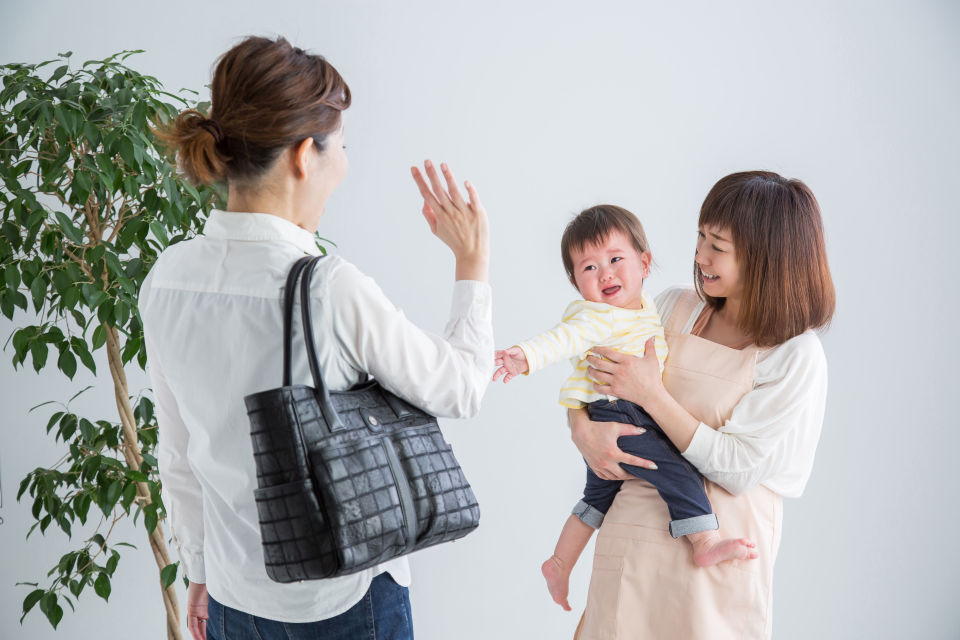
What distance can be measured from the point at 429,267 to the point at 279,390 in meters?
1.80

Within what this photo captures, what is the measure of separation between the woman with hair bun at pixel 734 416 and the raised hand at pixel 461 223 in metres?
0.48

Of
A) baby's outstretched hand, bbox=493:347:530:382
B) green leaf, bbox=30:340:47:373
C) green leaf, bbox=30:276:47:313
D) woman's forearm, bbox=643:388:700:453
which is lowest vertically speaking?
woman's forearm, bbox=643:388:700:453

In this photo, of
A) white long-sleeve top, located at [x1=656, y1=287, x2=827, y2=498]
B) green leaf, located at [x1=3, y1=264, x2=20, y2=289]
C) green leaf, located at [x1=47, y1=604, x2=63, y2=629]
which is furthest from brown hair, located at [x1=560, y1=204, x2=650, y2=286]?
green leaf, located at [x1=47, y1=604, x2=63, y2=629]

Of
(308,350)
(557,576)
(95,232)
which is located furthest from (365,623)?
(95,232)

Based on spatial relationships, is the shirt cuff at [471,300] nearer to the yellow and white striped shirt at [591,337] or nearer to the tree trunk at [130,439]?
the yellow and white striped shirt at [591,337]

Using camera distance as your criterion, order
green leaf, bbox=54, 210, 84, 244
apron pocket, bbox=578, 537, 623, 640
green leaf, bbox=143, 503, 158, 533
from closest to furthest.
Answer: apron pocket, bbox=578, 537, 623, 640 < green leaf, bbox=54, 210, 84, 244 < green leaf, bbox=143, 503, 158, 533

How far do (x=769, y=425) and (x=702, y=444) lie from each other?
12 centimetres

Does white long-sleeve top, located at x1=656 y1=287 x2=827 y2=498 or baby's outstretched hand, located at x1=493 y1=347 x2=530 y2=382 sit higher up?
baby's outstretched hand, located at x1=493 y1=347 x2=530 y2=382

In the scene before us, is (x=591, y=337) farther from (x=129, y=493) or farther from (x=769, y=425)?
(x=129, y=493)

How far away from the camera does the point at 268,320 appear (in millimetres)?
1026

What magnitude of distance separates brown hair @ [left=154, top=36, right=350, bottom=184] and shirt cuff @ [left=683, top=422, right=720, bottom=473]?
82cm

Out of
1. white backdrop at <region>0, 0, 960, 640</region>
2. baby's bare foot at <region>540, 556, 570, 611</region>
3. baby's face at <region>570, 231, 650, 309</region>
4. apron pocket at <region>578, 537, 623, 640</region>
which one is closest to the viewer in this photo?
apron pocket at <region>578, 537, 623, 640</region>

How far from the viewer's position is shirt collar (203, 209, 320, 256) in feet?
3.56

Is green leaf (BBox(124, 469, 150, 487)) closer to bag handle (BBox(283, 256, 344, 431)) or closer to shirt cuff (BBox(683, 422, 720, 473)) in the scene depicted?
bag handle (BBox(283, 256, 344, 431))
